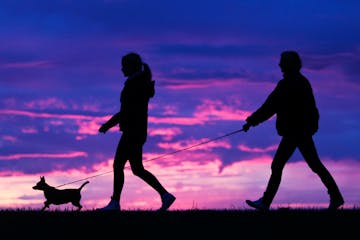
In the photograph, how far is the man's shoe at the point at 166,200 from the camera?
13133mm

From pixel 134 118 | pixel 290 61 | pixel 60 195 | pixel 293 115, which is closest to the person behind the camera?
pixel 290 61

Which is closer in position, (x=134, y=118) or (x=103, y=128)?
(x=134, y=118)

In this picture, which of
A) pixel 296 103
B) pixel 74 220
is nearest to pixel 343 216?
pixel 296 103

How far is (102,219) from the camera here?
11867 mm

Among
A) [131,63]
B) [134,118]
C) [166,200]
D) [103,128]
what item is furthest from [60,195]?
[131,63]

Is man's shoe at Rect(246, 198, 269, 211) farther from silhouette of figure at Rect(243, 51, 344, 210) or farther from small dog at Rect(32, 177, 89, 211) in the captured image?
small dog at Rect(32, 177, 89, 211)

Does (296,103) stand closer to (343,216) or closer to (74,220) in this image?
(343,216)

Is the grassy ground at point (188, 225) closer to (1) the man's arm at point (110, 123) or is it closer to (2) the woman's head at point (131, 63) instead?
(1) the man's arm at point (110, 123)

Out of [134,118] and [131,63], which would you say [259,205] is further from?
[131,63]

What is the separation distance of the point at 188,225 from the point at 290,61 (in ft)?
11.2

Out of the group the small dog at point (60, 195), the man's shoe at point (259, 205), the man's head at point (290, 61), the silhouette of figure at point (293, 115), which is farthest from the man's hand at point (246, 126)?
the small dog at point (60, 195)

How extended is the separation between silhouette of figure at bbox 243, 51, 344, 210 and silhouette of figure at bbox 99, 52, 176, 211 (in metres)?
1.90

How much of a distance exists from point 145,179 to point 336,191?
3.23m

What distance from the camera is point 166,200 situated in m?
13.1
